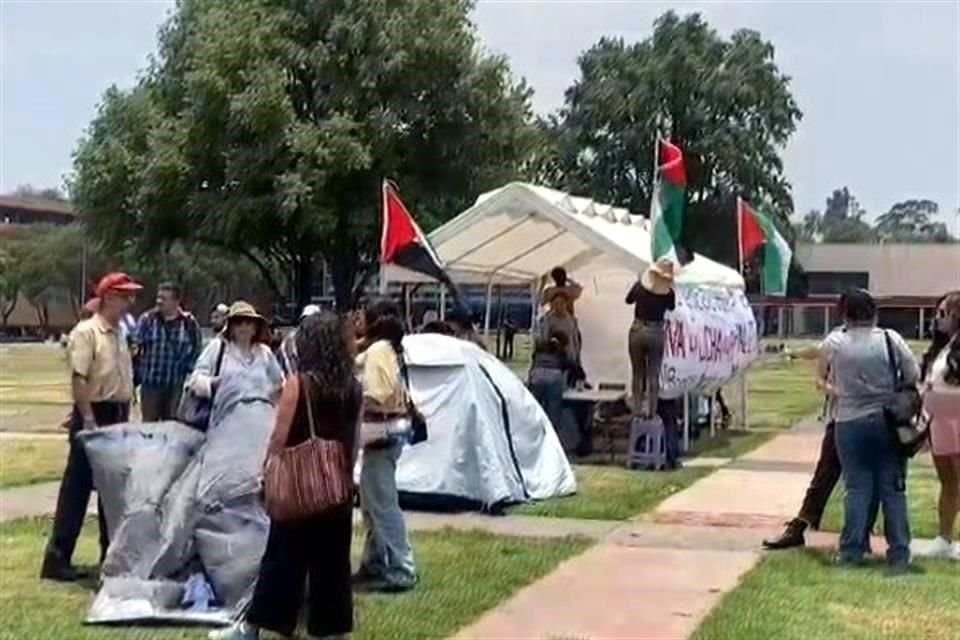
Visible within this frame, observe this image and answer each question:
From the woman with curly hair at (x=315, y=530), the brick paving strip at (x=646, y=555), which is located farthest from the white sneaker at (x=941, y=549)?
the woman with curly hair at (x=315, y=530)

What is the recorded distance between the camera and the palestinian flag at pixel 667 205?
55.3 feet

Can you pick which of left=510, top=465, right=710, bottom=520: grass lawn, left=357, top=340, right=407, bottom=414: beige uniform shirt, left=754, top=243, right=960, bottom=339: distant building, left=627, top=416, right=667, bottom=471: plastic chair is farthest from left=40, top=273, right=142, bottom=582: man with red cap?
left=754, top=243, right=960, bottom=339: distant building

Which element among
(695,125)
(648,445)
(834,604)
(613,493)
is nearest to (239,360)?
(834,604)

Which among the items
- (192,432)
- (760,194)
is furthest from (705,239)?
(192,432)

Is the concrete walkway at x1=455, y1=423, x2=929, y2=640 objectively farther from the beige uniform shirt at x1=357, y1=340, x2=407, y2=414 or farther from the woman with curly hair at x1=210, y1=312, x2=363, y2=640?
the beige uniform shirt at x1=357, y1=340, x2=407, y2=414

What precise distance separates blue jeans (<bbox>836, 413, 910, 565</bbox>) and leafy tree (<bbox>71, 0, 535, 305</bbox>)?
1003 inches

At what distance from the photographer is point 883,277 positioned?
90438 mm

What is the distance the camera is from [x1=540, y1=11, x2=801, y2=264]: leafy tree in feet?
200

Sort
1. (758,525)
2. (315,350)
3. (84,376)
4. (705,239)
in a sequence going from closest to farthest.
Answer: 1. (315,350)
2. (84,376)
3. (758,525)
4. (705,239)

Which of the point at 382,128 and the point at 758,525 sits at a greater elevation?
the point at 382,128

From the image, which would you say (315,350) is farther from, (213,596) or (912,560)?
(912,560)

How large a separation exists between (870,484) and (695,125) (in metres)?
52.3

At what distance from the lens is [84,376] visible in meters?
9.73

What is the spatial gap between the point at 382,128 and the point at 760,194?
97.1 ft
